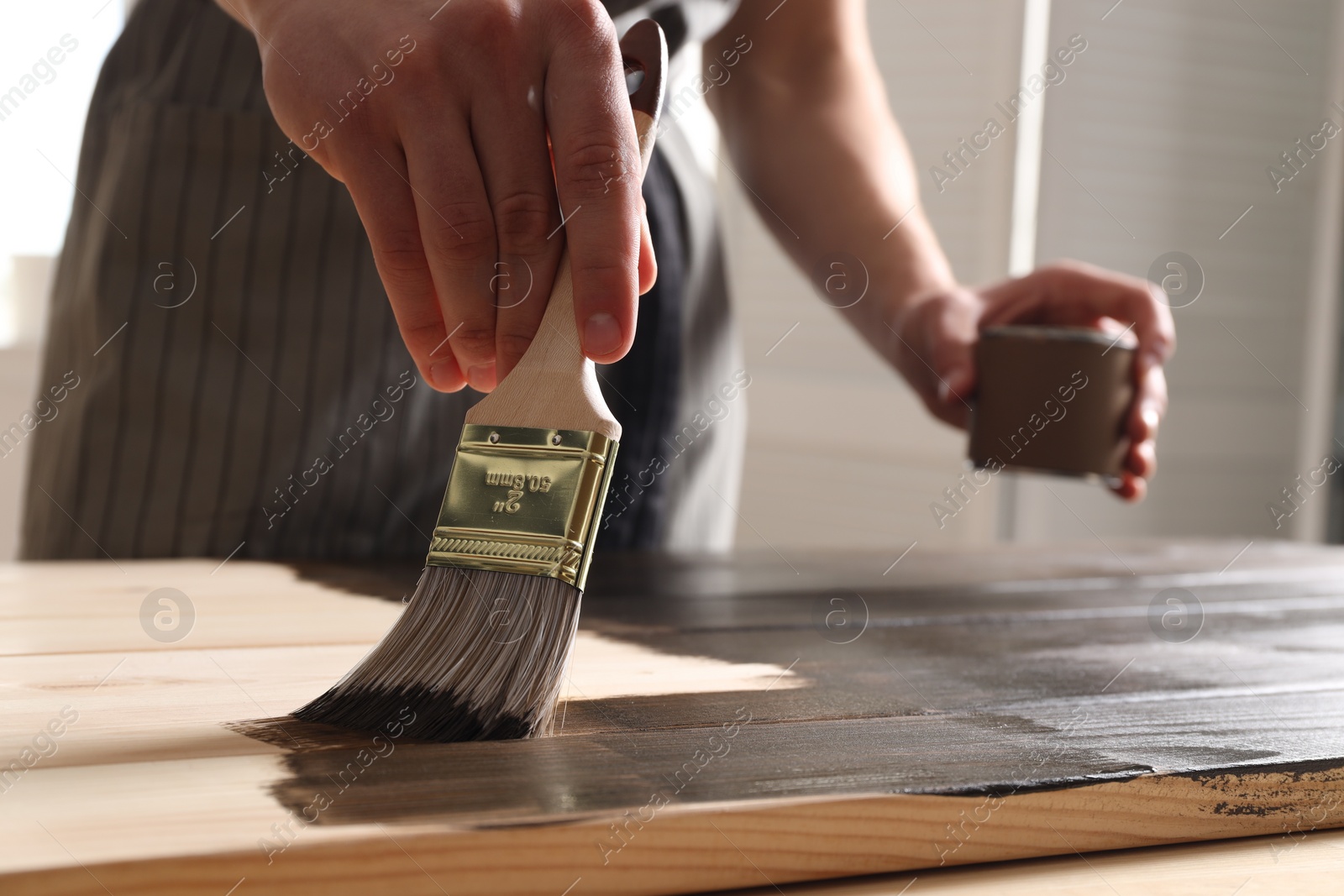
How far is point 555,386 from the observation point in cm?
56

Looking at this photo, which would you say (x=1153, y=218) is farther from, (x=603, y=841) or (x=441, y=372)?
(x=603, y=841)

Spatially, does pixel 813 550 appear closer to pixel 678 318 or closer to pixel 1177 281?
pixel 678 318

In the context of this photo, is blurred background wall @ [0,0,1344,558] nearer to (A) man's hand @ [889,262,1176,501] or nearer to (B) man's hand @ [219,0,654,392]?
(A) man's hand @ [889,262,1176,501]

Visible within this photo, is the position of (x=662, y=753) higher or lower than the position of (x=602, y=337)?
lower

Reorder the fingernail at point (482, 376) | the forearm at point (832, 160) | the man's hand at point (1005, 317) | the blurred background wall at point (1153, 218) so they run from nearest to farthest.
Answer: the fingernail at point (482, 376)
the man's hand at point (1005, 317)
the forearm at point (832, 160)
the blurred background wall at point (1153, 218)

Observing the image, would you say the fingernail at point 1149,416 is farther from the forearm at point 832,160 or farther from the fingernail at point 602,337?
the fingernail at point 602,337

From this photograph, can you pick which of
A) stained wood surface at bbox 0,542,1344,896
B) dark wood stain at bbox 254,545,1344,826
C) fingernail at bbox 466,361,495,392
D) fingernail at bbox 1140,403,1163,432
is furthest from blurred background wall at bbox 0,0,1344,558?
fingernail at bbox 466,361,495,392

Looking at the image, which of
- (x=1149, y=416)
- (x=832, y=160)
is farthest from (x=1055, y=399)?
(x=832, y=160)

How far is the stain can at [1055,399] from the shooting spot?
985 mm

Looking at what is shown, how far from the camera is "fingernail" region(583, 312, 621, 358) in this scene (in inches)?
22.0

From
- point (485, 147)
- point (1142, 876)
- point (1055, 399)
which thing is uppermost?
point (485, 147)

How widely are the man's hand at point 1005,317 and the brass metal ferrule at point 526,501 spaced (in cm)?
64

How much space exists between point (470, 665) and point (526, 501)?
0.26 ft

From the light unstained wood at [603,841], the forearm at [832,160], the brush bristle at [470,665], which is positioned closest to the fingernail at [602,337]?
the brush bristle at [470,665]
